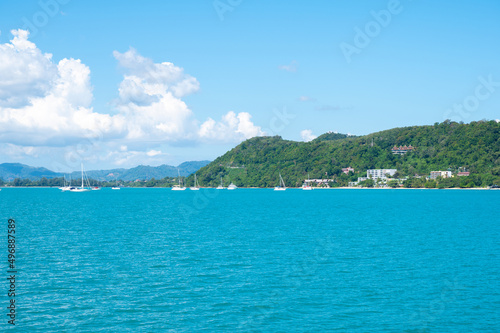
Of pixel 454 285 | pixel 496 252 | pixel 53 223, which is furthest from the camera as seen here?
pixel 53 223

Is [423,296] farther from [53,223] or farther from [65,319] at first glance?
[53,223]

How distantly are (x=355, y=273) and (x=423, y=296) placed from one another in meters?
6.81

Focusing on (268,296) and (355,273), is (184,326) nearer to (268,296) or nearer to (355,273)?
(268,296)

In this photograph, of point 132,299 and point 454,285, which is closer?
point 132,299

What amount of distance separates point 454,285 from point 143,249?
2801cm

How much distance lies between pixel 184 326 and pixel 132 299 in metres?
5.60

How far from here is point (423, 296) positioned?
92.0ft

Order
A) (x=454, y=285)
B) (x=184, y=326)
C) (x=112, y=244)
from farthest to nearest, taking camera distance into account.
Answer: (x=112, y=244), (x=454, y=285), (x=184, y=326)

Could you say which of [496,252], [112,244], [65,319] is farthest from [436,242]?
[65,319]

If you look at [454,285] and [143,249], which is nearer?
[454,285]

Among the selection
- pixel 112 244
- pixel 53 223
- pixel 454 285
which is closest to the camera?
pixel 454 285

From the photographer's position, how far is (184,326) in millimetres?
23000

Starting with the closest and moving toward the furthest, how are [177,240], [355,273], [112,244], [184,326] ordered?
[184,326] < [355,273] < [112,244] < [177,240]

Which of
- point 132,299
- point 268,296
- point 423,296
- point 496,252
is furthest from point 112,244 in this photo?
point 496,252
